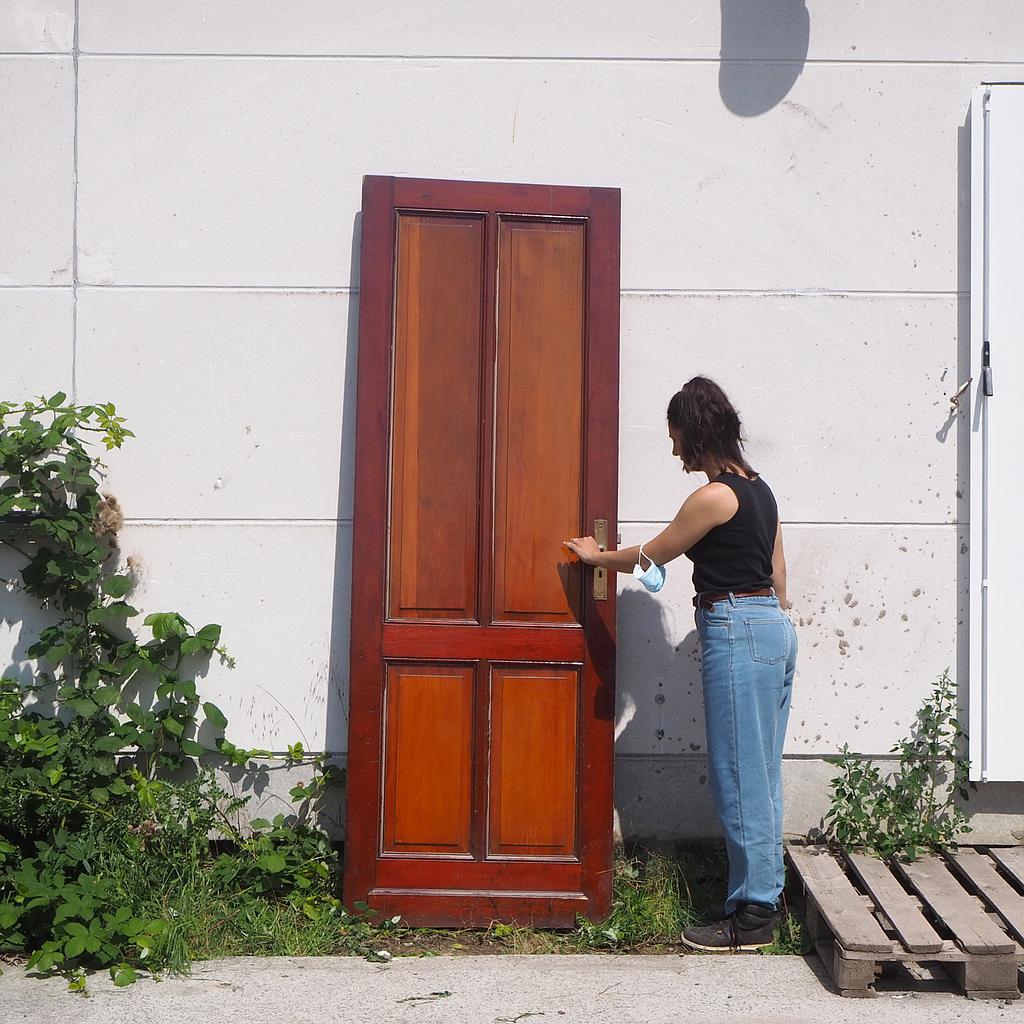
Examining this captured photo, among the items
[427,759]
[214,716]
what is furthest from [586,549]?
[214,716]

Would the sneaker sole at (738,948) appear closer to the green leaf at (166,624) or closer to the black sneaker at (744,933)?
the black sneaker at (744,933)

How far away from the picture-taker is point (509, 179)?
12.9 feet

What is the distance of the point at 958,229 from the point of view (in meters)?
3.95

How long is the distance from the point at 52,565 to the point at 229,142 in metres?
1.74

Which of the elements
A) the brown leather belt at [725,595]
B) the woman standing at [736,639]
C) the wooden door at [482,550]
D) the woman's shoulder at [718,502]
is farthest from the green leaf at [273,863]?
the woman's shoulder at [718,502]

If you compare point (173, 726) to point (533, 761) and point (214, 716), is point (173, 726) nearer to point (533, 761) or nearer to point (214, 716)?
point (214, 716)

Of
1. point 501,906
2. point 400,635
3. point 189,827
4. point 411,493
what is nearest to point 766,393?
point 411,493

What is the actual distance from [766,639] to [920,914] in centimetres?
100

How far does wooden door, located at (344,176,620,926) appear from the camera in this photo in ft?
12.0

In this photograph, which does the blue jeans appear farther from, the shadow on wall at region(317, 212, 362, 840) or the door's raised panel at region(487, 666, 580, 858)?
the shadow on wall at region(317, 212, 362, 840)

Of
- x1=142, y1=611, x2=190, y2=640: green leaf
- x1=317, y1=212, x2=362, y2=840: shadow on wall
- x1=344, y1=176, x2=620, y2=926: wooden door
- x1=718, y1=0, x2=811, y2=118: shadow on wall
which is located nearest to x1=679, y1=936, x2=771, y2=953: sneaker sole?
x1=344, y1=176, x2=620, y2=926: wooden door

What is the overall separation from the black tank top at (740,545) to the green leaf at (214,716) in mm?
1867

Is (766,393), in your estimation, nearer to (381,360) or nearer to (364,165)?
(381,360)

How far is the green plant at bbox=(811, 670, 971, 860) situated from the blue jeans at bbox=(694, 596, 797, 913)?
57 centimetres
